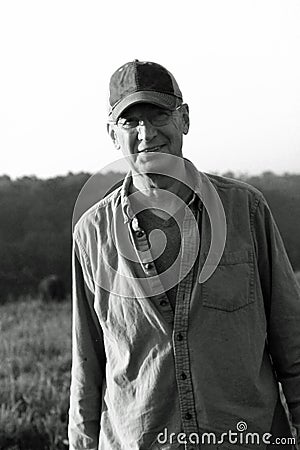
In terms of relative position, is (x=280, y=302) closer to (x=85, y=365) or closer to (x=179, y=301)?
(x=179, y=301)

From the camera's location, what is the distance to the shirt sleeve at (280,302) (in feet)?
6.94

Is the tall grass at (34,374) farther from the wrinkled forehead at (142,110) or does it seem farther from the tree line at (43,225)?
the wrinkled forehead at (142,110)

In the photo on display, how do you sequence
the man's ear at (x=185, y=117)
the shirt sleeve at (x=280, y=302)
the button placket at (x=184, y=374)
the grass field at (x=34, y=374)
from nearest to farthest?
1. the button placket at (x=184, y=374)
2. the shirt sleeve at (x=280, y=302)
3. the man's ear at (x=185, y=117)
4. the grass field at (x=34, y=374)

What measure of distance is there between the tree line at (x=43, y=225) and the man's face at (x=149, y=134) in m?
9.33

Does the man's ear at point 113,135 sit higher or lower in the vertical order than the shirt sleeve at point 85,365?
higher

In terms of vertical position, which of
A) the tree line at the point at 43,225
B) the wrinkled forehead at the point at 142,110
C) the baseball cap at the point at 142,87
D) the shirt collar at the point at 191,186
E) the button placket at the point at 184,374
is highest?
the tree line at the point at 43,225

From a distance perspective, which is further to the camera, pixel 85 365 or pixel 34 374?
pixel 34 374

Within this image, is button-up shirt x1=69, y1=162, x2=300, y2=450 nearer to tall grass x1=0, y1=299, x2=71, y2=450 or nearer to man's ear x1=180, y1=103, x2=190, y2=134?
man's ear x1=180, y1=103, x2=190, y2=134

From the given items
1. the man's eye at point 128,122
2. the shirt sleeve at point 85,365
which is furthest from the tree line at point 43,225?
the man's eye at point 128,122

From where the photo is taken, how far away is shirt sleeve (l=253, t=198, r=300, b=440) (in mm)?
2115

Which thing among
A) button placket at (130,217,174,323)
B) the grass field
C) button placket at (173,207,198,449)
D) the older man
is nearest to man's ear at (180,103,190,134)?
the older man

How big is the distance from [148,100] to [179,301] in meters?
0.60

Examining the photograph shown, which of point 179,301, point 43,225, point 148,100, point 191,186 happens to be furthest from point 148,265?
point 43,225

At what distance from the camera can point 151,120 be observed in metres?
2.15
